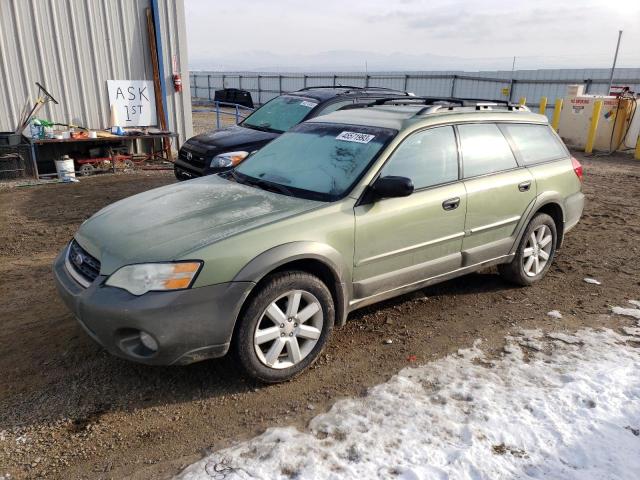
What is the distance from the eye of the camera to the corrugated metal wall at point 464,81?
17.5 metres

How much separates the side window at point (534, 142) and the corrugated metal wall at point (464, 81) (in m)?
13.7

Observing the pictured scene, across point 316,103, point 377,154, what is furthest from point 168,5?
point 377,154

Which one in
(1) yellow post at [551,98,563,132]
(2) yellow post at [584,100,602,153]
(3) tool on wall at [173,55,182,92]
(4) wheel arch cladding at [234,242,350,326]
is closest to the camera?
(4) wheel arch cladding at [234,242,350,326]

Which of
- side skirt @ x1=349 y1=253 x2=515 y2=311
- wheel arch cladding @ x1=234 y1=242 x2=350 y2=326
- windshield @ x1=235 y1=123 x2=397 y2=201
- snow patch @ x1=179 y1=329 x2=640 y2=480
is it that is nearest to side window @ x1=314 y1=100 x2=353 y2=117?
windshield @ x1=235 y1=123 x2=397 y2=201

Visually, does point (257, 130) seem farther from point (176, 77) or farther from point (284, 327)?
point (284, 327)

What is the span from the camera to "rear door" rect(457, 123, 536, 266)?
411 cm

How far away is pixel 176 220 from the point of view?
128 inches

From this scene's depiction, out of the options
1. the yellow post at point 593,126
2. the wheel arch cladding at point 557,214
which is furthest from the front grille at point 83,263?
the yellow post at point 593,126

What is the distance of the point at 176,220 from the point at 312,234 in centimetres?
89

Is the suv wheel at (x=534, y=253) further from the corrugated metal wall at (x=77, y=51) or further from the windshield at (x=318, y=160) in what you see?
the corrugated metal wall at (x=77, y=51)

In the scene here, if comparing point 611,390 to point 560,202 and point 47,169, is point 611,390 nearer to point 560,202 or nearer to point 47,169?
point 560,202

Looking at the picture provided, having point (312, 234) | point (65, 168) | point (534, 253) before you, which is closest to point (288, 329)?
point (312, 234)

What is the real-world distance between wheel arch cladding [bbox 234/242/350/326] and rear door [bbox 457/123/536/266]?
50.4 inches

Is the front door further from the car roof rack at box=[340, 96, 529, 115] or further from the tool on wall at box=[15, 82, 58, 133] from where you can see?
the tool on wall at box=[15, 82, 58, 133]
